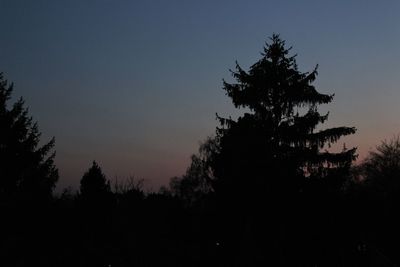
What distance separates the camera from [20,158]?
2812 centimetres

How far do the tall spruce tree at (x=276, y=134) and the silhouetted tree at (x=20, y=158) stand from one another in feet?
36.6

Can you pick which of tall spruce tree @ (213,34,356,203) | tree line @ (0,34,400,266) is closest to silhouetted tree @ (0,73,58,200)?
tree line @ (0,34,400,266)

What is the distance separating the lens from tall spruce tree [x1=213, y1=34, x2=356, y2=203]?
77.5 feet

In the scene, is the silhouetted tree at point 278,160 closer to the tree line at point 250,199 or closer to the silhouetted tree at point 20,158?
the tree line at point 250,199

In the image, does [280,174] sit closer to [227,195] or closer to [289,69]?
[227,195]

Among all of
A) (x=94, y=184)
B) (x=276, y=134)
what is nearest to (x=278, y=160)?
(x=276, y=134)

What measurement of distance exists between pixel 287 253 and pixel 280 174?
3.86 meters

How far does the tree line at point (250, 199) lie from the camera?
23703mm

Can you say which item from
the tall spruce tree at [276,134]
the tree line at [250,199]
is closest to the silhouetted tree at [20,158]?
the tree line at [250,199]

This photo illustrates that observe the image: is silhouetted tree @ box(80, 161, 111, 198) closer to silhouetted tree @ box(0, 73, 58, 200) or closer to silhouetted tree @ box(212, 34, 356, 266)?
silhouetted tree @ box(0, 73, 58, 200)

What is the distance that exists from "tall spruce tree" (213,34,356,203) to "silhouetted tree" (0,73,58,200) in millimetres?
11161

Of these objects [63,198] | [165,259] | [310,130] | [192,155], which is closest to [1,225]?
[63,198]

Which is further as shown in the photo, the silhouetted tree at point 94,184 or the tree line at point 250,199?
the silhouetted tree at point 94,184

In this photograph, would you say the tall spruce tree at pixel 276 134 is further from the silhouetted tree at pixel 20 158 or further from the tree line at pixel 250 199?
the silhouetted tree at pixel 20 158
